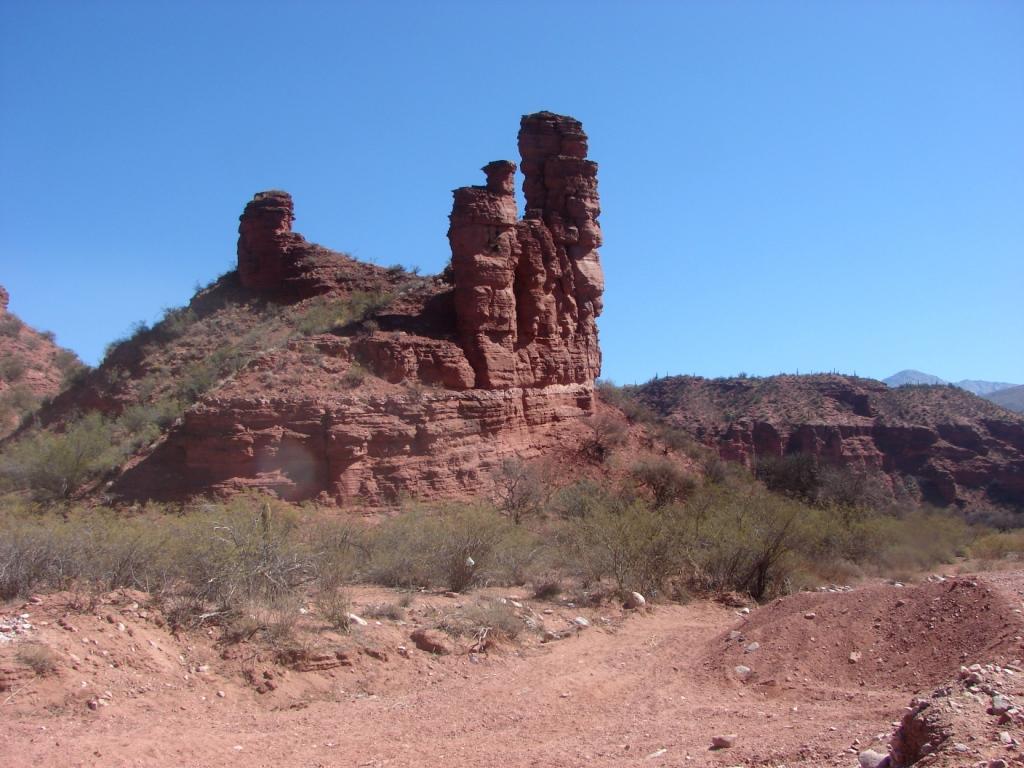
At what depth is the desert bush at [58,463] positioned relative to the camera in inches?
850

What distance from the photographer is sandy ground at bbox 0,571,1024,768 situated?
292 inches

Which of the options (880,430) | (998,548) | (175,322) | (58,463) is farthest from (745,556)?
(880,430)

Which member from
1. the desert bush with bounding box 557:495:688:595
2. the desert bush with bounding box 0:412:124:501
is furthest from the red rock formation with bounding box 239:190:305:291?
the desert bush with bounding box 557:495:688:595

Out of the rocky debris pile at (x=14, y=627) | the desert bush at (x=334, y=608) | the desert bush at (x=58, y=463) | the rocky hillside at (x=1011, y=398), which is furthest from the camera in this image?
the rocky hillside at (x=1011, y=398)

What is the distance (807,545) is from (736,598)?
3.50 m

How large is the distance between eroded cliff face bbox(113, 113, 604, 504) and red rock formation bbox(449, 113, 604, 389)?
0.06m

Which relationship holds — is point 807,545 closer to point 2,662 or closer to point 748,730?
point 748,730

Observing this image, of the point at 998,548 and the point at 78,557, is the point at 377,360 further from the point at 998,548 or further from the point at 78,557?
the point at 998,548

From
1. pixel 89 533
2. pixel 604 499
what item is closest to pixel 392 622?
pixel 89 533

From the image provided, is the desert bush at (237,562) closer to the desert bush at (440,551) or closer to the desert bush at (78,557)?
the desert bush at (78,557)

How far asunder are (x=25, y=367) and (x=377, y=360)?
23843 millimetres

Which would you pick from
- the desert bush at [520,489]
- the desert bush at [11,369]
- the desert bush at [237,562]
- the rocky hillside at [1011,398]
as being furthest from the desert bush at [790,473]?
the rocky hillside at [1011,398]

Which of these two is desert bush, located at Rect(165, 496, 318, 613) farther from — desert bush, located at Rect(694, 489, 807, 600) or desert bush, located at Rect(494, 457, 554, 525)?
desert bush, located at Rect(494, 457, 554, 525)

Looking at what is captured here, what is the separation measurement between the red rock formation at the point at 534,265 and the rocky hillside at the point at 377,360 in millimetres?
62
